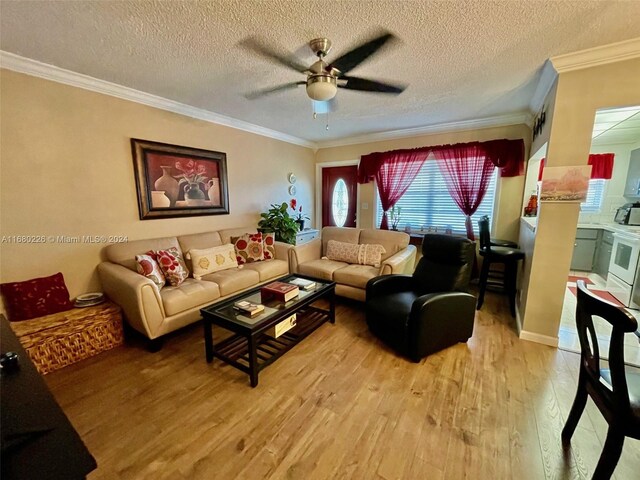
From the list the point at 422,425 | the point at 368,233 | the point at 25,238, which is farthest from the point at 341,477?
the point at 25,238

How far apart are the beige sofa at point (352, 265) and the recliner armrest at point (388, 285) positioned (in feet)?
0.55

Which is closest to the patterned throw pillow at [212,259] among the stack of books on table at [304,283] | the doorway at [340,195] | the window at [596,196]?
the stack of books on table at [304,283]

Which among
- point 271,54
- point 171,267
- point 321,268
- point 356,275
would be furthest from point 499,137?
point 171,267

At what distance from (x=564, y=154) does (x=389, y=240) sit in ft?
6.18

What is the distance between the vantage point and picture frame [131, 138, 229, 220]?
290 centimetres

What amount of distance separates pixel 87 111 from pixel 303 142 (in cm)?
329

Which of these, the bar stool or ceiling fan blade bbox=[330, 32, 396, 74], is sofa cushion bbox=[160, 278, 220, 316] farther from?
the bar stool

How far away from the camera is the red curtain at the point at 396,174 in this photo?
4297mm

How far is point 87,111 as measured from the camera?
247 cm

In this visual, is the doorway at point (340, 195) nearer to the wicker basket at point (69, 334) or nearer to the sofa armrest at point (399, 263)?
the sofa armrest at point (399, 263)

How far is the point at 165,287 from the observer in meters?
2.64

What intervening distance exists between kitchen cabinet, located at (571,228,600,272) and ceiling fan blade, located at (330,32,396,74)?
4944 millimetres

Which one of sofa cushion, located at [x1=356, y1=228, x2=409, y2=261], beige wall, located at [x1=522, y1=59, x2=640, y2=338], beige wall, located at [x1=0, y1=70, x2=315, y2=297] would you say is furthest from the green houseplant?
beige wall, located at [x1=522, y1=59, x2=640, y2=338]

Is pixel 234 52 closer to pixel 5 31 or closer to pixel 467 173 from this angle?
pixel 5 31
